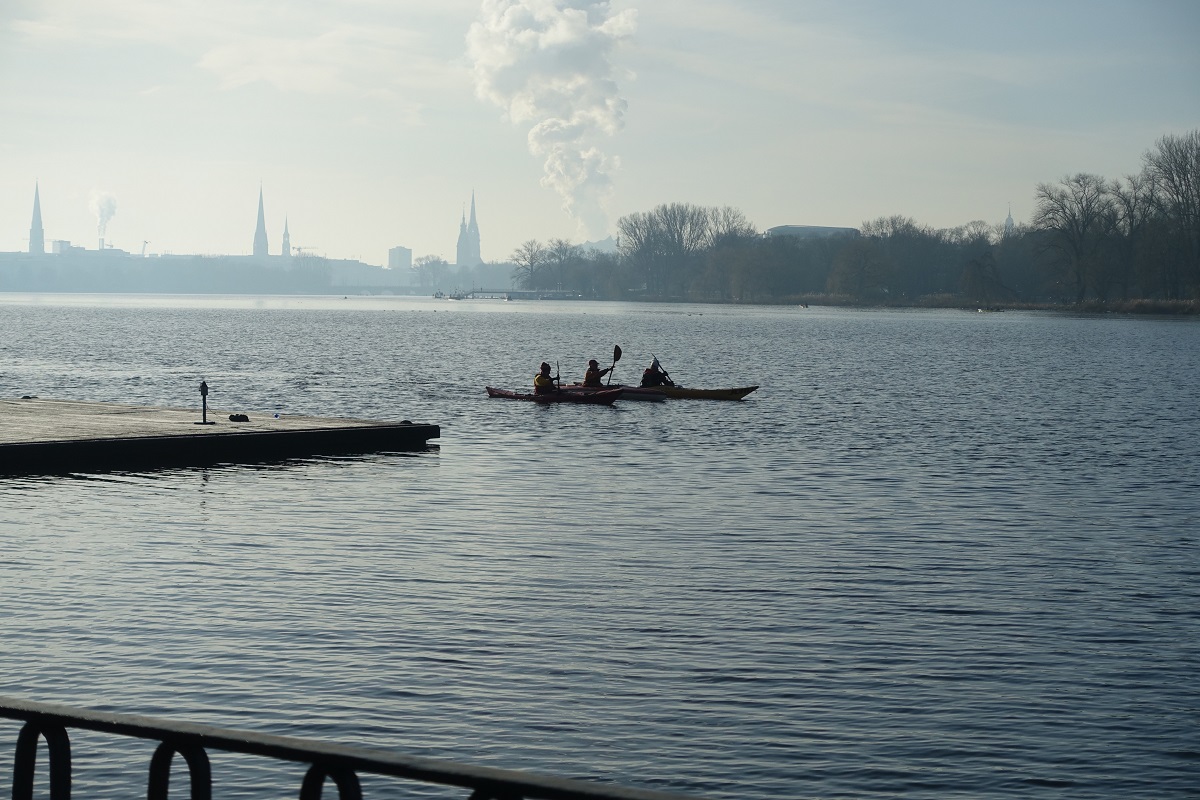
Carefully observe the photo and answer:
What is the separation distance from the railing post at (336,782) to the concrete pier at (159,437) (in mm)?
24687

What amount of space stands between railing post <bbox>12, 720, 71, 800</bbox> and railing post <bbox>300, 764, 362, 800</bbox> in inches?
46.6

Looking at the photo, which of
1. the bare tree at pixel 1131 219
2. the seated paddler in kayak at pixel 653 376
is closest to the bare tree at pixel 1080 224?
the bare tree at pixel 1131 219

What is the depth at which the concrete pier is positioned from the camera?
1132 inches

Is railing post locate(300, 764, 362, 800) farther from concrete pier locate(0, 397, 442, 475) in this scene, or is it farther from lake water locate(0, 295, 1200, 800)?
concrete pier locate(0, 397, 442, 475)

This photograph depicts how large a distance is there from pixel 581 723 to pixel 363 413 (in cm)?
3729

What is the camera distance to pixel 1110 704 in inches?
544

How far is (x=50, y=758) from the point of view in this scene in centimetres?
620

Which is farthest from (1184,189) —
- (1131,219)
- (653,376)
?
(653,376)

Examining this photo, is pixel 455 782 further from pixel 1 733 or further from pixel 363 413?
pixel 363 413

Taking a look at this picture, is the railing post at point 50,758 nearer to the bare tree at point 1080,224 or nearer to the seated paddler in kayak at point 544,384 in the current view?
the seated paddler in kayak at point 544,384

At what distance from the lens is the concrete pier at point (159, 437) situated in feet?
94.3

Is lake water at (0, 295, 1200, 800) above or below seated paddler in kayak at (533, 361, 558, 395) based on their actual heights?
below

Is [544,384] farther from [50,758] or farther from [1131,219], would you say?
[1131,219]

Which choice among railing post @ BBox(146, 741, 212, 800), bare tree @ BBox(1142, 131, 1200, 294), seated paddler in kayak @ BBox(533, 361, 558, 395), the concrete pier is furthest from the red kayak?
bare tree @ BBox(1142, 131, 1200, 294)
